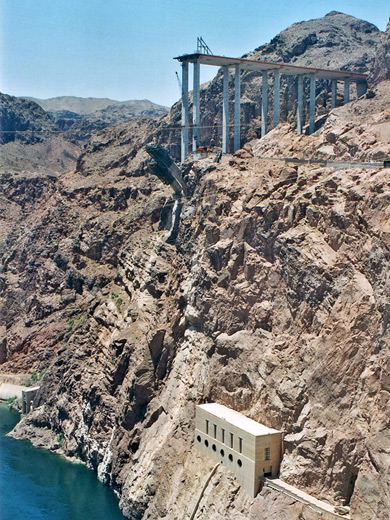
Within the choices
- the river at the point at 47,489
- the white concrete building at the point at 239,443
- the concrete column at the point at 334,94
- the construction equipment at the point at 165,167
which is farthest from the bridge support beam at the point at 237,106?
the river at the point at 47,489

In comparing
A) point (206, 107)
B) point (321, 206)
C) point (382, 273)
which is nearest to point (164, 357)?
point (321, 206)

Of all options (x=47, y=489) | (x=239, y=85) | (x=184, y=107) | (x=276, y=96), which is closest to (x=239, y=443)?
(x=47, y=489)

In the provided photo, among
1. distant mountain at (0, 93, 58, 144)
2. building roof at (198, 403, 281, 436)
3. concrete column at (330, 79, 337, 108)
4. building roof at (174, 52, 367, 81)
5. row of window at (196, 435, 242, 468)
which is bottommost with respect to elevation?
row of window at (196, 435, 242, 468)

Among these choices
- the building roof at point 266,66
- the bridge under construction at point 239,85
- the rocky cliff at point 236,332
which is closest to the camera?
the rocky cliff at point 236,332

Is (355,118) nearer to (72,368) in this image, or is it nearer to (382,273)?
(382,273)

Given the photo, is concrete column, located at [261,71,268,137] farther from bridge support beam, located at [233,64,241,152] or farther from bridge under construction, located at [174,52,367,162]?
bridge support beam, located at [233,64,241,152]

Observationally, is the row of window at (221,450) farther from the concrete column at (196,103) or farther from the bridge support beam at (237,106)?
the bridge support beam at (237,106)

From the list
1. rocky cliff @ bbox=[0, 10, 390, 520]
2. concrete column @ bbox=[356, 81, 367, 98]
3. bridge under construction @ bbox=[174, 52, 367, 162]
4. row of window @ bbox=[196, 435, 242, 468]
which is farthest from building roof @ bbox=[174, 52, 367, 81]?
row of window @ bbox=[196, 435, 242, 468]
